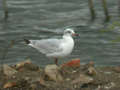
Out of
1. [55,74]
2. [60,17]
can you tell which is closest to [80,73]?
[55,74]

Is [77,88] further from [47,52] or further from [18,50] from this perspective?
[18,50]

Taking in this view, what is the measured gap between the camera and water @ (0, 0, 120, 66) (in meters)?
11.5

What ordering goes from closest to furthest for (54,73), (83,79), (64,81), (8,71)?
(83,79) < (64,81) < (54,73) < (8,71)

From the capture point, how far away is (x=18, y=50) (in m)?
12.1

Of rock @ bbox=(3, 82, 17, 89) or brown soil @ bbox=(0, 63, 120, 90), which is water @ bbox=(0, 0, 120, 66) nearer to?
brown soil @ bbox=(0, 63, 120, 90)

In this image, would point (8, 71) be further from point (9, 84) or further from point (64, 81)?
point (64, 81)

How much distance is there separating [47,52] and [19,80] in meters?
2.83

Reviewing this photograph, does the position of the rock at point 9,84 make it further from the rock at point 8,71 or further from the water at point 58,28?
the water at point 58,28

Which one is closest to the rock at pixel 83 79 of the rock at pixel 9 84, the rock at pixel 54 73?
the rock at pixel 54 73

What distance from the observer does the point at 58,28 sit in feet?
47.0

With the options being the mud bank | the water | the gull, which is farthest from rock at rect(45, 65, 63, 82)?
the water

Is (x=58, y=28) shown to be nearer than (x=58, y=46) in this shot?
No

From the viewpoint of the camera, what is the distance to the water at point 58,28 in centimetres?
1152

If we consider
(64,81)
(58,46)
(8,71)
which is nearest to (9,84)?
(8,71)
